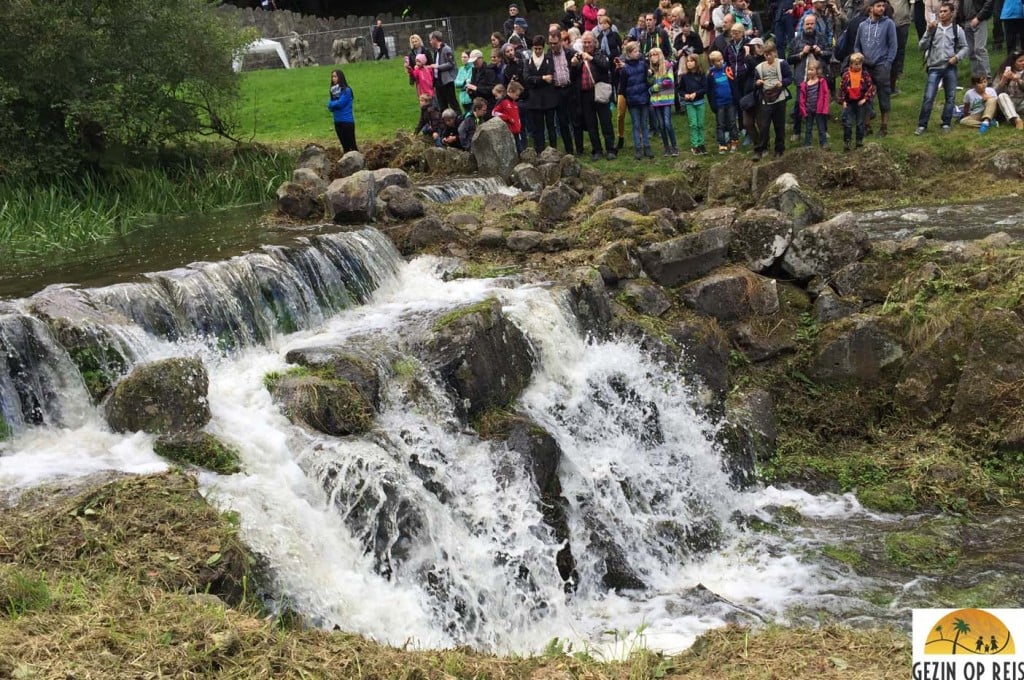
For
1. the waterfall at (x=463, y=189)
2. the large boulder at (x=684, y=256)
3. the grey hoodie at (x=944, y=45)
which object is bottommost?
the large boulder at (x=684, y=256)

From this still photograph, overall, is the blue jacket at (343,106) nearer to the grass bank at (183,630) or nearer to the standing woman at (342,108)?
the standing woman at (342,108)

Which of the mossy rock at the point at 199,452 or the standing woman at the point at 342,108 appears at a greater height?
the standing woman at the point at 342,108

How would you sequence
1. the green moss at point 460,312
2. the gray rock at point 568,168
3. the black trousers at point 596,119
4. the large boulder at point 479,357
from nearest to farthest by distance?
1. the large boulder at point 479,357
2. the green moss at point 460,312
3. the gray rock at point 568,168
4. the black trousers at point 596,119

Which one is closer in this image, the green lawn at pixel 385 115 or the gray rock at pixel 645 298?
the gray rock at pixel 645 298

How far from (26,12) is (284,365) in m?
8.39

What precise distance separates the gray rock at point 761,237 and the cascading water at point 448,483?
2.48m

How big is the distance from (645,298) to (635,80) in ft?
21.3

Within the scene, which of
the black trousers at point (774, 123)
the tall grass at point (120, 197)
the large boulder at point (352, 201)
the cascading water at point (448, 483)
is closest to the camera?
the cascading water at point (448, 483)

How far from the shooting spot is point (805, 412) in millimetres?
10812

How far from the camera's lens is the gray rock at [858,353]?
10.7 m

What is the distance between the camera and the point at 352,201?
515 inches

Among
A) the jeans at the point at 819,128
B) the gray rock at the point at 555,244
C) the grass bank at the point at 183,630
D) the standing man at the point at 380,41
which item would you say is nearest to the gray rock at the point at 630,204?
the gray rock at the point at 555,244

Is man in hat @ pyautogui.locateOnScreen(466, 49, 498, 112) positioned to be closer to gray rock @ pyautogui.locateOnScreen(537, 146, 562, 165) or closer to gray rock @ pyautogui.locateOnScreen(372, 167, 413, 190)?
gray rock @ pyautogui.locateOnScreen(537, 146, 562, 165)

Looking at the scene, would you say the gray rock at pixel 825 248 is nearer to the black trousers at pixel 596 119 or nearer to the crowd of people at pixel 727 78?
the crowd of people at pixel 727 78
